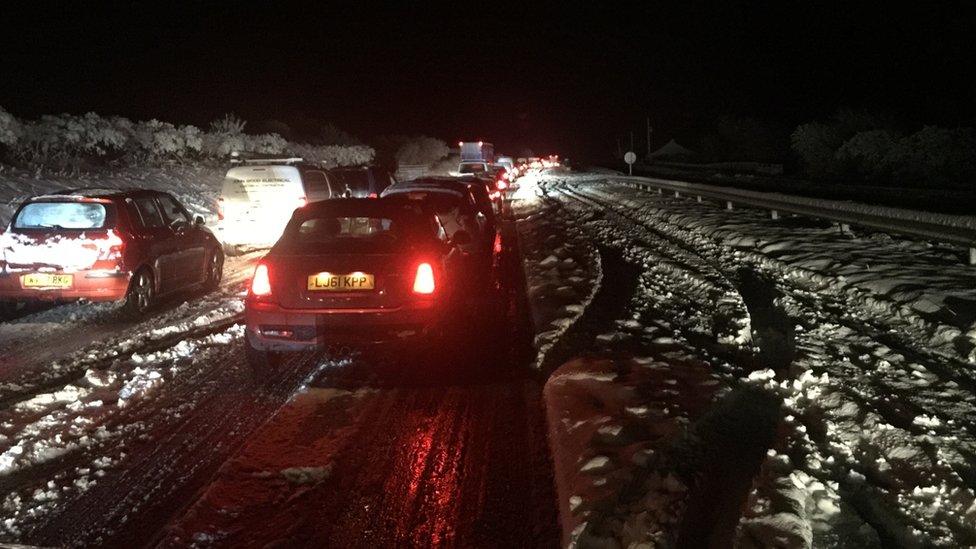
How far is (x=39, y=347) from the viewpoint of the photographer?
8094mm

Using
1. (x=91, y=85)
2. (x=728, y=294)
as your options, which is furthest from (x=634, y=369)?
(x=91, y=85)

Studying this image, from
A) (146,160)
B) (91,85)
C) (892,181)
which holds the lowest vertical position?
(892,181)

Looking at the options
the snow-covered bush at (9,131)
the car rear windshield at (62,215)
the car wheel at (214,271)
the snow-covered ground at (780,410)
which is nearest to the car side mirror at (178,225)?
the car wheel at (214,271)

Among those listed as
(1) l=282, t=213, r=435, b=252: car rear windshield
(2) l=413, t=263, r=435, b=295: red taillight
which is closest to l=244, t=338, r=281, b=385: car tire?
(1) l=282, t=213, r=435, b=252: car rear windshield

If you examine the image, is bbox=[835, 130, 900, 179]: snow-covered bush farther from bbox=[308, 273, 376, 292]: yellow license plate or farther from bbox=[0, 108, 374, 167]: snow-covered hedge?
bbox=[308, 273, 376, 292]: yellow license plate

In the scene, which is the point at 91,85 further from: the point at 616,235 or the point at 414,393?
the point at 414,393

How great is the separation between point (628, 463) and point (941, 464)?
5.91ft

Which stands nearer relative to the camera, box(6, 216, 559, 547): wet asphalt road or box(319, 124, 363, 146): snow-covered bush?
box(6, 216, 559, 547): wet asphalt road

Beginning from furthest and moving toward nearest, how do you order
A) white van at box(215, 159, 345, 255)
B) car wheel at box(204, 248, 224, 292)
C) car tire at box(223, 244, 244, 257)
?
1. car tire at box(223, 244, 244, 257)
2. white van at box(215, 159, 345, 255)
3. car wheel at box(204, 248, 224, 292)

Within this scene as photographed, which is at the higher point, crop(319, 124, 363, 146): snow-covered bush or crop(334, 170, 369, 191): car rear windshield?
crop(319, 124, 363, 146): snow-covered bush

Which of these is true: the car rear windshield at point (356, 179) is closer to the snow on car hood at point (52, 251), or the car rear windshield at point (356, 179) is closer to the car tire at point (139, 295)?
the car tire at point (139, 295)

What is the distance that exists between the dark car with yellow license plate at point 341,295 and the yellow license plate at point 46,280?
3785 mm

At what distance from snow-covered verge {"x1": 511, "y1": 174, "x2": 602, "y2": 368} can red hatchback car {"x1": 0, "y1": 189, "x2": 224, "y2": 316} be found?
4922mm

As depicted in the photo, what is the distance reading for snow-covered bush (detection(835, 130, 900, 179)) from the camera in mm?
40531
